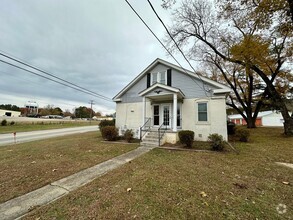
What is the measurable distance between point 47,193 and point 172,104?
9.88 meters

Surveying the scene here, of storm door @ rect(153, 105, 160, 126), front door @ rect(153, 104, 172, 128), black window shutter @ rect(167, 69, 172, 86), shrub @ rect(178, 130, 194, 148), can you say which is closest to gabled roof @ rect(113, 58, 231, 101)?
black window shutter @ rect(167, 69, 172, 86)

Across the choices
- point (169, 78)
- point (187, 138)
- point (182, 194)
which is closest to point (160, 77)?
point (169, 78)

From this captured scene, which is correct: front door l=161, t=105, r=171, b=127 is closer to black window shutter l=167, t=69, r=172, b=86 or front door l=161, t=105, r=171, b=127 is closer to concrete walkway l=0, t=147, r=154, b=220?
black window shutter l=167, t=69, r=172, b=86

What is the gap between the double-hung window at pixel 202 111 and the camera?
430 inches

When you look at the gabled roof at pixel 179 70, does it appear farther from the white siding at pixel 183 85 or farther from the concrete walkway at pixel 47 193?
the concrete walkway at pixel 47 193

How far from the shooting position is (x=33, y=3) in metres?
7.09

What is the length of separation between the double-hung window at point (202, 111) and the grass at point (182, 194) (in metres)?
5.42

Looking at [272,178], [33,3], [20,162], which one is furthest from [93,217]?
[33,3]

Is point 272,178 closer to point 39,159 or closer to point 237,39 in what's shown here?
point 39,159

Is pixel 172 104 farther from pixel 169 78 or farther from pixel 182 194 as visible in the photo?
pixel 182 194

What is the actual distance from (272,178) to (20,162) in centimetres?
961

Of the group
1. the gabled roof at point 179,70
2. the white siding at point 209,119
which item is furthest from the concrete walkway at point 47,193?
the gabled roof at point 179,70

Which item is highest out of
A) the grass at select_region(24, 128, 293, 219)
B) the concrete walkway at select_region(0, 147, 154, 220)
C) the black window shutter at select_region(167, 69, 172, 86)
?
the black window shutter at select_region(167, 69, 172, 86)

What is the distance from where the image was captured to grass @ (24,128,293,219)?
→ 285cm
